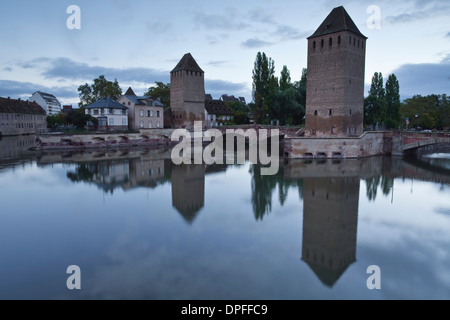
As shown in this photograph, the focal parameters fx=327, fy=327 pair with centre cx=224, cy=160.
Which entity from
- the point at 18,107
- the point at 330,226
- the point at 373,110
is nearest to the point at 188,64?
the point at 373,110

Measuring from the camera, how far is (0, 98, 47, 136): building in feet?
151

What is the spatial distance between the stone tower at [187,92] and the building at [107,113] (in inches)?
304

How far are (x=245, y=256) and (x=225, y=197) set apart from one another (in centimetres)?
581

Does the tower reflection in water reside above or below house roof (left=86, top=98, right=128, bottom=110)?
below

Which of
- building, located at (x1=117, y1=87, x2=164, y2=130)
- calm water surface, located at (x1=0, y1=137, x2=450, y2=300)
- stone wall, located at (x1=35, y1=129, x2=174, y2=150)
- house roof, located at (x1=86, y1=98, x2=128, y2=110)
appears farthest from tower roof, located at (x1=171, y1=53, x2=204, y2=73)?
calm water surface, located at (x1=0, y1=137, x2=450, y2=300)

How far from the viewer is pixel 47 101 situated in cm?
8912

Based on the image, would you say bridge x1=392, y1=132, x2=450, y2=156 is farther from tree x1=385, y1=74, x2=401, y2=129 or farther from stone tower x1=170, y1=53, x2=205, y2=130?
stone tower x1=170, y1=53, x2=205, y2=130

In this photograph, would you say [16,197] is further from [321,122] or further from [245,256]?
[321,122]

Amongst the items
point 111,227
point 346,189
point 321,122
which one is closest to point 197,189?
point 111,227

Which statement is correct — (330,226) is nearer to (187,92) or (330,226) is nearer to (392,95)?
(187,92)

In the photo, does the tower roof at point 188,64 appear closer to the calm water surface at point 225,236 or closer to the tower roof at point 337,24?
the tower roof at point 337,24

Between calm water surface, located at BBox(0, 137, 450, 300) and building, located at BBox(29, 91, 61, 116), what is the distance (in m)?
74.4

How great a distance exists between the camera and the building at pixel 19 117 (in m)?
46.0

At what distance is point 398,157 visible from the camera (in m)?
26.3
